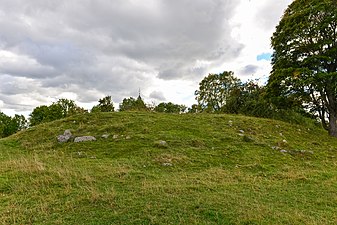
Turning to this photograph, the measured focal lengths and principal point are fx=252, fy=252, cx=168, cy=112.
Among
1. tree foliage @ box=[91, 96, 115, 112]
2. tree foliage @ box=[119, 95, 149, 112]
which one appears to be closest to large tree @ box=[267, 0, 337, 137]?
tree foliage @ box=[119, 95, 149, 112]

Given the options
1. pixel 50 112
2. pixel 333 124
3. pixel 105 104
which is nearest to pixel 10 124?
pixel 50 112

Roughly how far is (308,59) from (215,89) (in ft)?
73.7

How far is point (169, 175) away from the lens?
8.38 m

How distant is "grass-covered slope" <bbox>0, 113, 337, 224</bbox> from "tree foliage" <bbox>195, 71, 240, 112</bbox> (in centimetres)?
2155

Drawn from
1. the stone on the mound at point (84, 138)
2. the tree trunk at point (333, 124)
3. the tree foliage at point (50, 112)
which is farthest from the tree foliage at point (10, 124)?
the tree trunk at point (333, 124)

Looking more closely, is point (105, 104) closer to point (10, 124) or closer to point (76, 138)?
point (76, 138)

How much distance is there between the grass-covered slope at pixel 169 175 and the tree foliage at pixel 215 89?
21.5 metres

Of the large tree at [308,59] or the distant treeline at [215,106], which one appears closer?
the large tree at [308,59]

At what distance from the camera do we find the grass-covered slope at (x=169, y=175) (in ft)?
17.6

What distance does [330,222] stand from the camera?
5.13 meters

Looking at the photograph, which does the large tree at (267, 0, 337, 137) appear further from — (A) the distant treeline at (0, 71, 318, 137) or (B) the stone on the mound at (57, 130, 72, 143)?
(B) the stone on the mound at (57, 130, 72, 143)

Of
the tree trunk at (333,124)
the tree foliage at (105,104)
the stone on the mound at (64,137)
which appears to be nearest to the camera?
the stone on the mound at (64,137)

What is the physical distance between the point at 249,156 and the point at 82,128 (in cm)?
936

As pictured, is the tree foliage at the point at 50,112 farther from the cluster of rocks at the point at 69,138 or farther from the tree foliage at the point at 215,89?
the cluster of rocks at the point at 69,138
